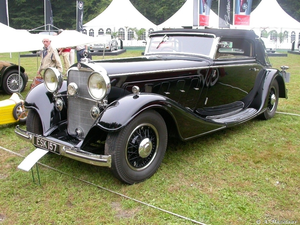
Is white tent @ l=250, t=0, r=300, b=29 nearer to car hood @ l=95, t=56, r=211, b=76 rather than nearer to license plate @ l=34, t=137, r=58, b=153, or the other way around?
car hood @ l=95, t=56, r=211, b=76

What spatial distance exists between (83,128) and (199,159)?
1631mm

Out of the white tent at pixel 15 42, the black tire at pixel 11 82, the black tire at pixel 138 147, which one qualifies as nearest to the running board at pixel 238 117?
the black tire at pixel 138 147

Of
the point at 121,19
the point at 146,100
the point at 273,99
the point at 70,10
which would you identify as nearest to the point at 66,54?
the point at 273,99

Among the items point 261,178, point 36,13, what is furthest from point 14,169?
point 36,13

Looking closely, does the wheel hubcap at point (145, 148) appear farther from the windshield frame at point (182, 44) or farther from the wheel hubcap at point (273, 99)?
the wheel hubcap at point (273, 99)

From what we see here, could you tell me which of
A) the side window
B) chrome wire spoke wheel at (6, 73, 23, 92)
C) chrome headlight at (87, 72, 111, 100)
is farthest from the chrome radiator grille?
chrome wire spoke wheel at (6, 73, 23, 92)

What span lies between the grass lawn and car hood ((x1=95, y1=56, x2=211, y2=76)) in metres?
1.23

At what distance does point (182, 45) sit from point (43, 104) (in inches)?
94.3

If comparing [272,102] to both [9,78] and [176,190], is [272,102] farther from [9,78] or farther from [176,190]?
[9,78]

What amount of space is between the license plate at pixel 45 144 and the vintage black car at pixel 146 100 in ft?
0.04

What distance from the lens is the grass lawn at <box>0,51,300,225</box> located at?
277 cm

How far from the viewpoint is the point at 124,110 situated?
3074 millimetres

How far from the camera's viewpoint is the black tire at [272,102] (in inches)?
230

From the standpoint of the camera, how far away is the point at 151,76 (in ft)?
12.5
